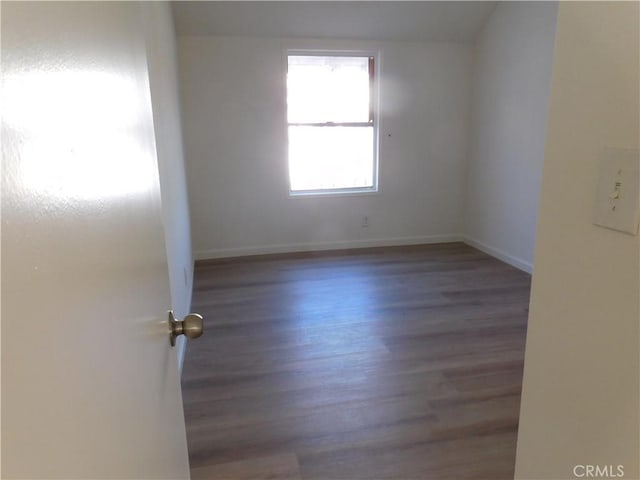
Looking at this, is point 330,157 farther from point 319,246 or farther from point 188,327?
point 188,327

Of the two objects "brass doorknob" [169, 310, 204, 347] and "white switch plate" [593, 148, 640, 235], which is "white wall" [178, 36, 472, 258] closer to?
"brass doorknob" [169, 310, 204, 347]

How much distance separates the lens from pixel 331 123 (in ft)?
15.1

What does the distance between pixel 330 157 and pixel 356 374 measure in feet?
9.13

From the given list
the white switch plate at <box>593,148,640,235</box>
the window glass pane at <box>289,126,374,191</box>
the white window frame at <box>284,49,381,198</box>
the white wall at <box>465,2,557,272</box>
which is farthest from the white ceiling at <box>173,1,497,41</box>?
the white switch plate at <box>593,148,640,235</box>

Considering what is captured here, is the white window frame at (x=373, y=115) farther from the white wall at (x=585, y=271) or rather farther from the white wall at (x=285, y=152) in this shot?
the white wall at (x=585, y=271)

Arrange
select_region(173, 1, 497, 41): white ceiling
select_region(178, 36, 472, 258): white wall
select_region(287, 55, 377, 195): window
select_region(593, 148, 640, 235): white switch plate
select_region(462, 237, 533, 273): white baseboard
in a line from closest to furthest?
1. select_region(593, 148, 640, 235): white switch plate
2. select_region(173, 1, 497, 41): white ceiling
3. select_region(462, 237, 533, 273): white baseboard
4. select_region(178, 36, 472, 258): white wall
5. select_region(287, 55, 377, 195): window

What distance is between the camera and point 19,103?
35cm

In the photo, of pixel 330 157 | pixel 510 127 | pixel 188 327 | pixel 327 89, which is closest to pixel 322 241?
pixel 330 157

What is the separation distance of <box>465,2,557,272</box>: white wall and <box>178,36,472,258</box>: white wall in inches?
A: 9.3

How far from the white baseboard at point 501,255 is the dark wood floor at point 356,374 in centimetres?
11

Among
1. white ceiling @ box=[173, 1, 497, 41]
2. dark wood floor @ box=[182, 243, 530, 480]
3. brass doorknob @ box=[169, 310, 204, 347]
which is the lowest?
dark wood floor @ box=[182, 243, 530, 480]

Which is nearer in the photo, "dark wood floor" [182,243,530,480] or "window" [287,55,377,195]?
"dark wood floor" [182,243,530,480]

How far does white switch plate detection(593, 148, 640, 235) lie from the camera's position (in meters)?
0.68

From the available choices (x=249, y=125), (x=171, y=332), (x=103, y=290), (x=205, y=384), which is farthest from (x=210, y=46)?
(x=103, y=290)
